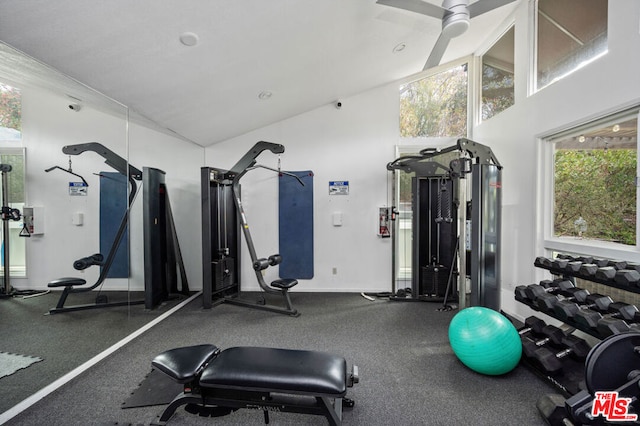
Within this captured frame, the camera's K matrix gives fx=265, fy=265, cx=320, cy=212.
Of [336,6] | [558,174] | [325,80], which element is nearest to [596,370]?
[558,174]

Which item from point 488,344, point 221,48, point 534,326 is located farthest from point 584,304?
point 221,48

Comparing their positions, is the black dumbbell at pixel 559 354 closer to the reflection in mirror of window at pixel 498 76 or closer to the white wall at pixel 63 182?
the reflection in mirror of window at pixel 498 76

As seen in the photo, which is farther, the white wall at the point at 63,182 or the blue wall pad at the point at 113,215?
the blue wall pad at the point at 113,215

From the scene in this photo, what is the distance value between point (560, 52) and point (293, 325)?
13.1 ft

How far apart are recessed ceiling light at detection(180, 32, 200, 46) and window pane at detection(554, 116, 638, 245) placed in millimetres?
3446

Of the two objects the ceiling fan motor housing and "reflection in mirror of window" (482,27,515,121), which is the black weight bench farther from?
"reflection in mirror of window" (482,27,515,121)

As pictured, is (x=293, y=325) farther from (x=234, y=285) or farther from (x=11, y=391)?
(x=11, y=391)

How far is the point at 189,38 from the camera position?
6.64 feet

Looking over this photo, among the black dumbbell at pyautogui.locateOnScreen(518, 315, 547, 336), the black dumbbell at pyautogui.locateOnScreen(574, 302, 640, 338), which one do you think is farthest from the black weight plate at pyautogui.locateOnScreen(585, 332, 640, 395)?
the black dumbbell at pyautogui.locateOnScreen(518, 315, 547, 336)

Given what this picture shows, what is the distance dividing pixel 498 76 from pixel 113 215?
503cm

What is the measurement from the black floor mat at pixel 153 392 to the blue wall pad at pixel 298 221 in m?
2.43

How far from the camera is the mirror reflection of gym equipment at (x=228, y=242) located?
338 centimetres

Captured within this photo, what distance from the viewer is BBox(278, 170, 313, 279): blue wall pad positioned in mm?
4223

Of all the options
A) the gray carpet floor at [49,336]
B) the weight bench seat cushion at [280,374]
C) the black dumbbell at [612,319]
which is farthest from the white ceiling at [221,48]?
the black dumbbell at [612,319]
